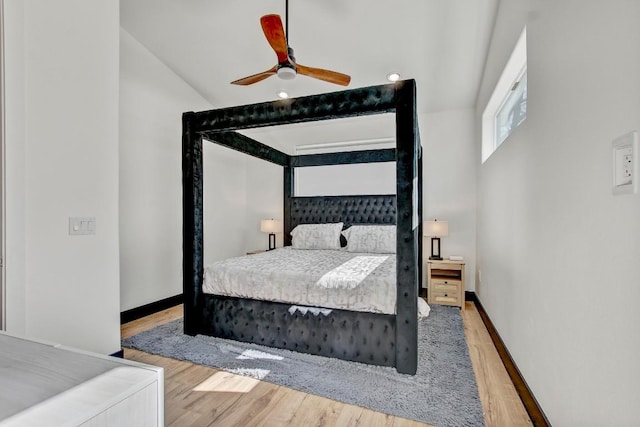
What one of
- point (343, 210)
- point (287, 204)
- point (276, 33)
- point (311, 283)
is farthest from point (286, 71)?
point (287, 204)

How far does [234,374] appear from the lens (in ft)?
6.85

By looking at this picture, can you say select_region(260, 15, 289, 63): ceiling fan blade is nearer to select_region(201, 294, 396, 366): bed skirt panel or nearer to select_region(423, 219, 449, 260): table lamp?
select_region(201, 294, 396, 366): bed skirt panel

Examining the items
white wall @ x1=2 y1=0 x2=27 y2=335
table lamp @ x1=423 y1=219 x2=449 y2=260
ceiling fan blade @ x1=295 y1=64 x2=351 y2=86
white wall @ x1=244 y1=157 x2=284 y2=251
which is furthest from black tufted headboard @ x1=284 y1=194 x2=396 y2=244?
white wall @ x1=2 y1=0 x2=27 y2=335

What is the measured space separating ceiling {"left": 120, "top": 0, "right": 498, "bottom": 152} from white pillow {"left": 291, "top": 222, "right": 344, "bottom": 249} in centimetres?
179

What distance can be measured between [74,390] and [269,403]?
1.36 meters

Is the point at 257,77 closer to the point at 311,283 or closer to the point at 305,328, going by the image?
the point at 311,283

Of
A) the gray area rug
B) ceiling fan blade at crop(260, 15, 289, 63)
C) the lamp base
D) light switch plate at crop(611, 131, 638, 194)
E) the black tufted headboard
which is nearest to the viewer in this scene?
light switch plate at crop(611, 131, 638, 194)

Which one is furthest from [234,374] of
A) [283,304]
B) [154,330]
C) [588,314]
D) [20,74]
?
[20,74]

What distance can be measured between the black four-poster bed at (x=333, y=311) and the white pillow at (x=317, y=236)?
1.53 metres

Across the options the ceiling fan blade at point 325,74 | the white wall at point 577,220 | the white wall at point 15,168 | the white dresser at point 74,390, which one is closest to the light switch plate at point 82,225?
the white wall at point 15,168

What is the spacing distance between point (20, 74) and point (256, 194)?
3.52 meters

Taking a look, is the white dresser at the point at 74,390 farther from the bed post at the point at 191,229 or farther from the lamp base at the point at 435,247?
the lamp base at the point at 435,247

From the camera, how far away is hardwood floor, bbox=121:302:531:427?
160cm

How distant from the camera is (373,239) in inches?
153
